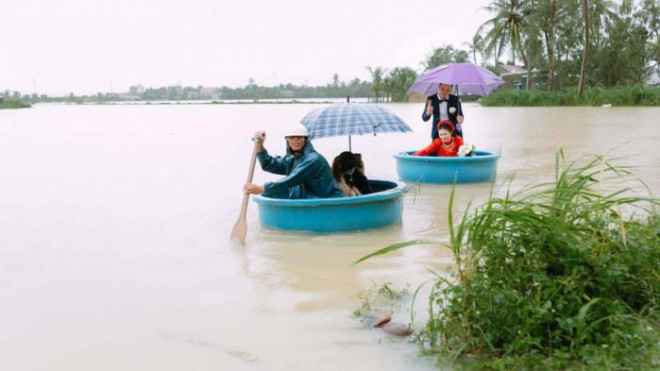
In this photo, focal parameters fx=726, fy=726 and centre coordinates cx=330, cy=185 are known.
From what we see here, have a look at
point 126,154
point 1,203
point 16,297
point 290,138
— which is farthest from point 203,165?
point 16,297

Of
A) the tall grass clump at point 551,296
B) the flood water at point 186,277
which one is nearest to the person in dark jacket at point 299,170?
the flood water at point 186,277

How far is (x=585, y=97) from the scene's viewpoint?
111 feet

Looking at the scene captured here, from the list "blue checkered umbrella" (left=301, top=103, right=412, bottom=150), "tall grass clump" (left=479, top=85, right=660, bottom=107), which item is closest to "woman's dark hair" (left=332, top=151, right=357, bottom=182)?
"blue checkered umbrella" (left=301, top=103, right=412, bottom=150)

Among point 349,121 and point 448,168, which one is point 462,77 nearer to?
point 448,168

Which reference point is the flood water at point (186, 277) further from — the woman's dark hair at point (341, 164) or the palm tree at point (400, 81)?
the palm tree at point (400, 81)

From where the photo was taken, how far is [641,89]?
31766mm

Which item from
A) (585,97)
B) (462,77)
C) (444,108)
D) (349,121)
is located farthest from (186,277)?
(585,97)

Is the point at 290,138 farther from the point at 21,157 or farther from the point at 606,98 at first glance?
the point at 606,98

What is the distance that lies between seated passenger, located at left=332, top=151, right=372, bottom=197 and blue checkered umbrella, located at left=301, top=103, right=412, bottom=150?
8.3 inches

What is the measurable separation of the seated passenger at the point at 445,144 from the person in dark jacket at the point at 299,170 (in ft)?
10.2

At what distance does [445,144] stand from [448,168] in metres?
0.33

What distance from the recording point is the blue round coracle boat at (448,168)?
28.4 ft

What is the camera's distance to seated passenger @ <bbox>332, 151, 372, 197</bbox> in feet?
20.7

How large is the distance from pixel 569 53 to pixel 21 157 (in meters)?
35.5
